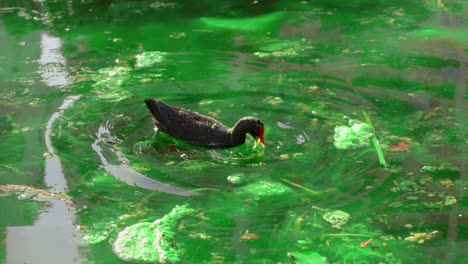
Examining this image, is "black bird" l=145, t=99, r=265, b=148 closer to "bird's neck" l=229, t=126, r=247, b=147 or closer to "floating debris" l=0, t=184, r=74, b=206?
"bird's neck" l=229, t=126, r=247, b=147

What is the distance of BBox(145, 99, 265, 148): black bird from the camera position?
4543 mm

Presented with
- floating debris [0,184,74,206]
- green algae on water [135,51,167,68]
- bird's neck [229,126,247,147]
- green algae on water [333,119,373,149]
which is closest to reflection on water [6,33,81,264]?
floating debris [0,184,74,206]

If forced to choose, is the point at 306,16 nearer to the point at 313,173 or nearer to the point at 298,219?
the point at 313,173

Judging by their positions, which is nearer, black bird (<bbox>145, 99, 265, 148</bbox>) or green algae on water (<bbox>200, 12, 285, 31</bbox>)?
black bird (<bbox>145, 99, 265, 148</bbox>)

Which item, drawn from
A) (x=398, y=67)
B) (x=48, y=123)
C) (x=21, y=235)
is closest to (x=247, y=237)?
(x=21, y=235)

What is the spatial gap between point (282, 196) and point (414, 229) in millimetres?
691

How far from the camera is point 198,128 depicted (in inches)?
182

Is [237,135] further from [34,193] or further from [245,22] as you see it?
[245,22]

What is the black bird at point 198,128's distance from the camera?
4543mm

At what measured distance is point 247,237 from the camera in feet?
12.5

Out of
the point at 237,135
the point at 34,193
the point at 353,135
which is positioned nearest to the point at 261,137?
the point at 237,135

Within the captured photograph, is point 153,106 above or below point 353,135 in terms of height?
above

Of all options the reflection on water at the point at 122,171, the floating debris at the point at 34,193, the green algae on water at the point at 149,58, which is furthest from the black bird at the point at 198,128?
the green algae on water at the point at 149,58

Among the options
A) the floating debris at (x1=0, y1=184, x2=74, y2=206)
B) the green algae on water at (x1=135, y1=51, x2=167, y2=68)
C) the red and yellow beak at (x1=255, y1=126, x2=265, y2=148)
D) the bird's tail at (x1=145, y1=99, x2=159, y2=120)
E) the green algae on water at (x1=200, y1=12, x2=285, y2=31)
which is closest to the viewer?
the floating debris at (x1=0, y1=184, x2=74, y2=206)
